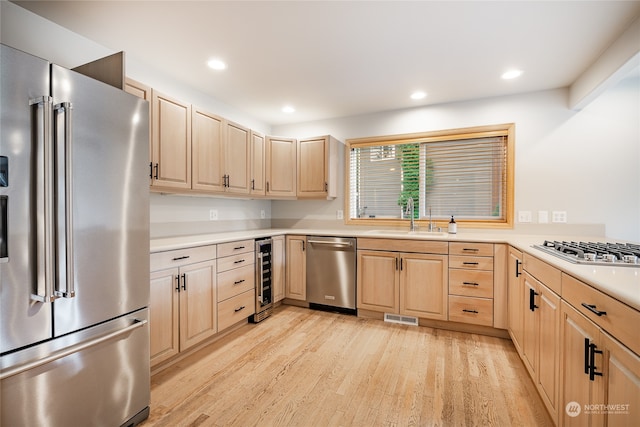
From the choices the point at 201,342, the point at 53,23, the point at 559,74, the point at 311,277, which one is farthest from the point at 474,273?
the point at 53,23

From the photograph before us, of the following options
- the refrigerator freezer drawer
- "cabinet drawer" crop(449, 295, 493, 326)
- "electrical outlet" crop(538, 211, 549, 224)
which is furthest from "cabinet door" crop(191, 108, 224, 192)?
"electrical outlet" crop(538, 211, 549, 224)

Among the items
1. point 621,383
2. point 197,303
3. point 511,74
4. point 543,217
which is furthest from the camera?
point 543,217

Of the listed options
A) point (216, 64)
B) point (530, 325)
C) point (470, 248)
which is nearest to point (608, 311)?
point (530, 325)

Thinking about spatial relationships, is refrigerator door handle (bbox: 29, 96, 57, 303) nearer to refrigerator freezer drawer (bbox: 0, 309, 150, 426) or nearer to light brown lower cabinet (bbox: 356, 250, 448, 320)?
refrigerator freezer drawer (bbox: 0, 309, 150, 426)

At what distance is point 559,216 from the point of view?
9.58 ft

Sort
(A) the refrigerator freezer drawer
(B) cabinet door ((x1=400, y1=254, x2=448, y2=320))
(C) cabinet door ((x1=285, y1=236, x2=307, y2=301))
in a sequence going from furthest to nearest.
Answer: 1. (C) cabinet door ((x1=285, y1=236, x2=307, y2=301))
2. (B) cabinet door ((x1=400, y1=254, x2=448, y2=320))
3. (A) the refrigerator freezer drawer

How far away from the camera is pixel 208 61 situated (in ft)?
7.98

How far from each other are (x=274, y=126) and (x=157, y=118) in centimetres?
222

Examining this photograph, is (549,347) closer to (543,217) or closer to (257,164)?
(543,217)

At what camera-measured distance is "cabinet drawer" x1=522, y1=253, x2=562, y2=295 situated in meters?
1.45

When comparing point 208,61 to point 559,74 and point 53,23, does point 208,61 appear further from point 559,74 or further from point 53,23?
point 559,74

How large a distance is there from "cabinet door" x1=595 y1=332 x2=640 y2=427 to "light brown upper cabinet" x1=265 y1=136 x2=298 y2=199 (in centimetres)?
313

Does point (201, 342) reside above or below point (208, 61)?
below

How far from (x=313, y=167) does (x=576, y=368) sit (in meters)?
3.02
